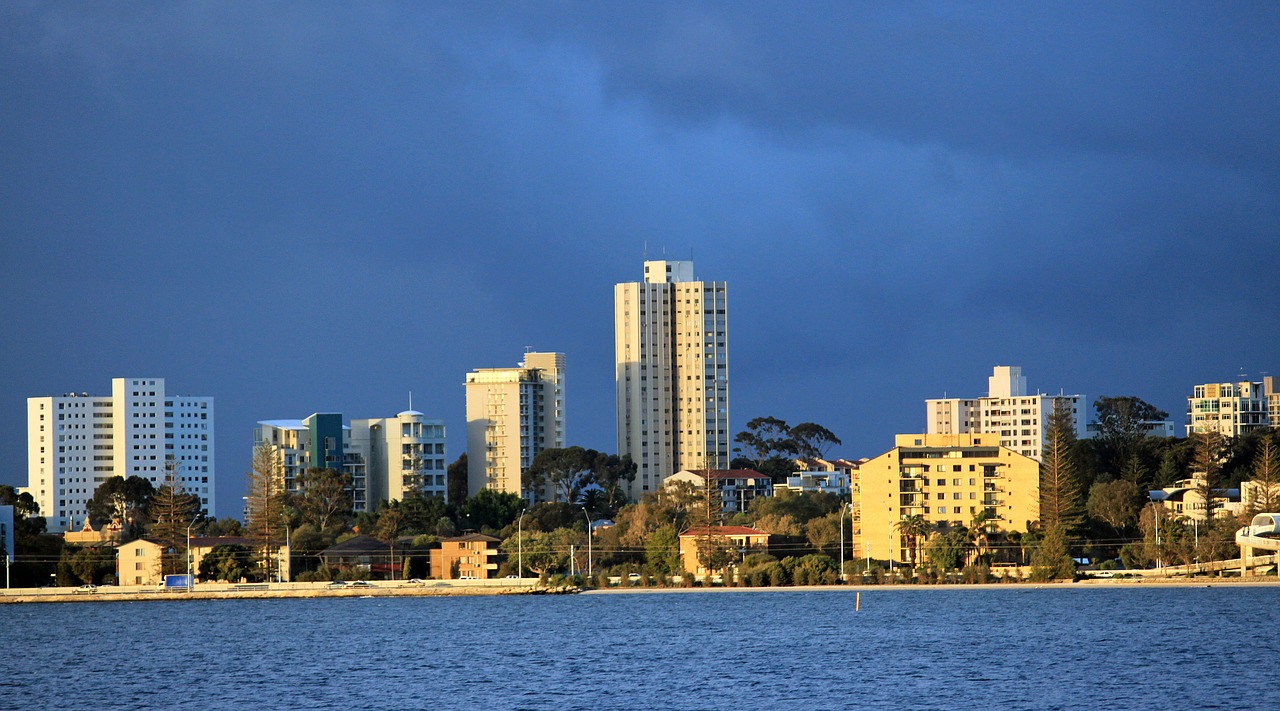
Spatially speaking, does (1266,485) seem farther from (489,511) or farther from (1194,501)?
(489,511)

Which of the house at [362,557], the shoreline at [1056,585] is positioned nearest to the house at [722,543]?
the shoreline at [1056,585]

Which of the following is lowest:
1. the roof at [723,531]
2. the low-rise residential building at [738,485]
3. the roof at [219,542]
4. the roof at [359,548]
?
the roof at [359,548]

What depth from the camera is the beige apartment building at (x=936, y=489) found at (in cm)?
9050

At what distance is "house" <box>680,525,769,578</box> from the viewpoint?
91.9 m

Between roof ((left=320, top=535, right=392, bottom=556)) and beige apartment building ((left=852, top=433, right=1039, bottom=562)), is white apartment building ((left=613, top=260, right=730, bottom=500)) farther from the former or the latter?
beige apartment building ((left=852, top=433, right=1039, bottom=562))

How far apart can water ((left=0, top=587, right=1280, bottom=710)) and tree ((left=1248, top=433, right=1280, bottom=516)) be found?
23.0 ft

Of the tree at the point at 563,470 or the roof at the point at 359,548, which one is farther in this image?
the tree at the point at 563,470

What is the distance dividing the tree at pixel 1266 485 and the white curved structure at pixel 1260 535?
278 cm

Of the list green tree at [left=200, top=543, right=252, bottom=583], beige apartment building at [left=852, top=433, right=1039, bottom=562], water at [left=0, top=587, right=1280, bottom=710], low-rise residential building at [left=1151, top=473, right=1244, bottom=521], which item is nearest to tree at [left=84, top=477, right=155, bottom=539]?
green tree at [left=200, top=543, right=252, bottom=583]

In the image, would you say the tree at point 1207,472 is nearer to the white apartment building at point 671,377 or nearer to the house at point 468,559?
the house at point 468,559

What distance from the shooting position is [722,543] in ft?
302

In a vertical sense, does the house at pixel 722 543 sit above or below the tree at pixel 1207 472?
below

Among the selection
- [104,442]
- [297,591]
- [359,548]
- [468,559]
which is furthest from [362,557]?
[104,442]

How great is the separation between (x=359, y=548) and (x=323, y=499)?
17.7 metres
